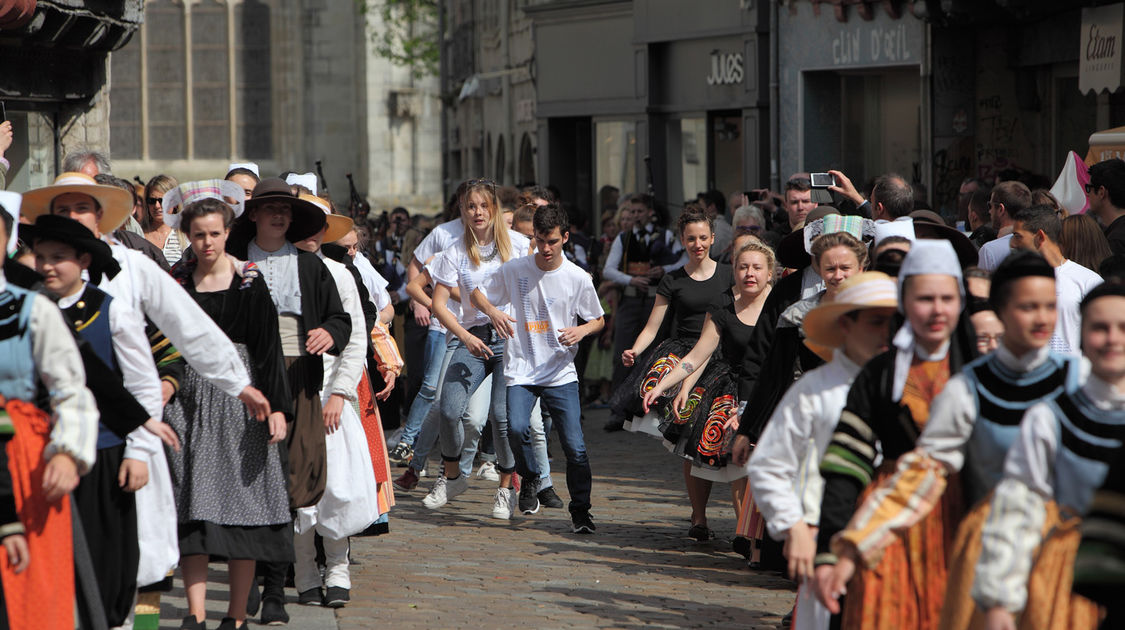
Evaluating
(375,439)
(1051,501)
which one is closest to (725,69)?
(375,439)

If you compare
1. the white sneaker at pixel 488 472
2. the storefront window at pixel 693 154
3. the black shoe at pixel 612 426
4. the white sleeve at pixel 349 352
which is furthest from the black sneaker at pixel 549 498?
the storefront window at pixel 693 154

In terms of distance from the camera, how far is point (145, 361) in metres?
5.76

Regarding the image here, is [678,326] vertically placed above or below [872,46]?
below

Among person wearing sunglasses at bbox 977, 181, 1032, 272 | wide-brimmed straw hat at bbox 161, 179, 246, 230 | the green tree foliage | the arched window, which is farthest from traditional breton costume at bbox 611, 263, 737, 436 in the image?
the green tree foliage

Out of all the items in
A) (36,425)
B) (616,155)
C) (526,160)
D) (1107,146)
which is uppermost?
(526,160)

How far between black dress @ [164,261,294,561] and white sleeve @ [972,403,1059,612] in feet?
11.1

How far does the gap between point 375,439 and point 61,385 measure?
333 cm

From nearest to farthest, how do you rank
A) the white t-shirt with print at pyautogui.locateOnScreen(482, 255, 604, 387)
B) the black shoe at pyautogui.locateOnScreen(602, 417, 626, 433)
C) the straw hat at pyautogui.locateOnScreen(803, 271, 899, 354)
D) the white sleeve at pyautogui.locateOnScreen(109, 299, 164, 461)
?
the straw hat at pyautogui.locateOnScreen(803, 271, 899, 354) < the white sleeve at pyautogui.locateOnScreen(109, 299, 164, 461) < the white t-shirt with print at pyautogui.locateOnScreen(482, 255, 604, 387) < the black shoe at pyautogui.locateOnScreen(602, 417, 626, 433)

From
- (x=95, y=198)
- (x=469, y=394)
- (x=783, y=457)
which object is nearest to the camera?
(x=783, y=457)

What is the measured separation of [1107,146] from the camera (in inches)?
391

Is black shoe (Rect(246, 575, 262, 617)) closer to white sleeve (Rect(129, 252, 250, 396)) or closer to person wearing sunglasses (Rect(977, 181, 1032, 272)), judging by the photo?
white sleeve (Rect(129, 252, 250, 396))

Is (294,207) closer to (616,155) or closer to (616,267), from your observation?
(616,267)

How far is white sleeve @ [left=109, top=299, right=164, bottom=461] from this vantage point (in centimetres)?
570

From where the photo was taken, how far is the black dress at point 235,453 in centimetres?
655
